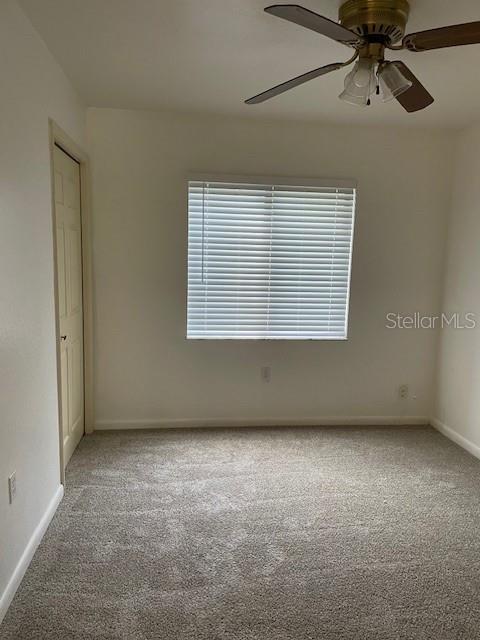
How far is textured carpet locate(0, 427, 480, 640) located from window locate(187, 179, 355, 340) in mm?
1005

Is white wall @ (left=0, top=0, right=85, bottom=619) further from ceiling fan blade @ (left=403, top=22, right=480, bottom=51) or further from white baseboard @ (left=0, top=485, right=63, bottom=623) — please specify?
ceiling fan blade @ (left=403, top=22, right=480, bottom=51)

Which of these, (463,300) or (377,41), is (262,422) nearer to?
(463,300)

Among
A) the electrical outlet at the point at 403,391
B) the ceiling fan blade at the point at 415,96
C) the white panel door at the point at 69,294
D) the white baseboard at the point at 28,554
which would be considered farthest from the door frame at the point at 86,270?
the electrical outlet at the point at 403,391

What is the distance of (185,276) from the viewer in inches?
142

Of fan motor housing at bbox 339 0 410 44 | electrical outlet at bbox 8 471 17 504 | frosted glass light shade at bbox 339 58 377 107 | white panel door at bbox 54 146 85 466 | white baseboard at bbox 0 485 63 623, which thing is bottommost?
white baseboard at bbox 0 485 63 623

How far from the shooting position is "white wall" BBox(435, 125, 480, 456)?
3.43 meters

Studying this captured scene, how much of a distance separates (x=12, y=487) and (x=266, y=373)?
2.24 metres

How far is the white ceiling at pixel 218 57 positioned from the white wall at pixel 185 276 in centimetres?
25

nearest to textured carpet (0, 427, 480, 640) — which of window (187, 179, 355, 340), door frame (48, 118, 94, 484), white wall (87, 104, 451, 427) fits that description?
door frame (48, 118, 94, 484)

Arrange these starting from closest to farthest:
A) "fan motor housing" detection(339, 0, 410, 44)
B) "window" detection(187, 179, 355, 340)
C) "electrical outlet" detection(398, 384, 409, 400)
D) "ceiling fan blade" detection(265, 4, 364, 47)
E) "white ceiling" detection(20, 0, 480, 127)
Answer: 1. "ceiling fan blade" detection(265, 4, 364, 47)
2. "fan motor housing" detection(339, 0, 410, 44)
3. "white ceiling" detection(20, 0, 480, 127)
4. "window" detection(187, 179, 355, 340)
5. "electrical outlet" detection(398, 384, 409, 400)

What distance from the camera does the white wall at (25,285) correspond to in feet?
6.02

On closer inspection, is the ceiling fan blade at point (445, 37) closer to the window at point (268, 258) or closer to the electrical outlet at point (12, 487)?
the window at point (268, 258)

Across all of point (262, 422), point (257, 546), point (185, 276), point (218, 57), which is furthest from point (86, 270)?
point (257, 546)

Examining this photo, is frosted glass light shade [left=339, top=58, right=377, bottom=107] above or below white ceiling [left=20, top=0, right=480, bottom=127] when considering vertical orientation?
below
